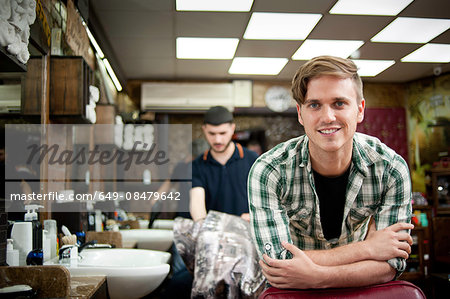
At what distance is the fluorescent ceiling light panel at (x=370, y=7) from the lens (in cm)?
348

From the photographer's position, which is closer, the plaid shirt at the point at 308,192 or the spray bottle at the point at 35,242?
the plaid shirt at the point at 308,192

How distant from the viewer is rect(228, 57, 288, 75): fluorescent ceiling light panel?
5161 millimetres

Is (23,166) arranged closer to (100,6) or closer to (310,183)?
(310,183)

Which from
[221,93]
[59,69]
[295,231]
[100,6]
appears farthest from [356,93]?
[221,93]

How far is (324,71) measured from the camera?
1.37 metres

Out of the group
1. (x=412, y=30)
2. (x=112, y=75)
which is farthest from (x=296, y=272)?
(x=112, y=75)

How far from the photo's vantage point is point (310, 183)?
147 cm

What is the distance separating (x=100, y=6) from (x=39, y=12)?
1.40m

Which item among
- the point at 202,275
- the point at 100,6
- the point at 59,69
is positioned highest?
the point at 100,6

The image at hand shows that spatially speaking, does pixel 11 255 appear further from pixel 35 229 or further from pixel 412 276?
pixel 412 276

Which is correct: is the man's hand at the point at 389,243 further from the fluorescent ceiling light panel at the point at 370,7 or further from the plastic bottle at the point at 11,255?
the fluorescent ceiling light panel at the point at 370,7

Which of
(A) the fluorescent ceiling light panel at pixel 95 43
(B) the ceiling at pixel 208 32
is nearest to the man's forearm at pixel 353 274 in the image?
(B) the ceiling at pixel 208 32

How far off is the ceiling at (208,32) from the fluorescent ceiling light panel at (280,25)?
3.2 inches

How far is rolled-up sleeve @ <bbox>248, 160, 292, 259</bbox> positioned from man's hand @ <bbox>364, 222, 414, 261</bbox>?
0.93ft
